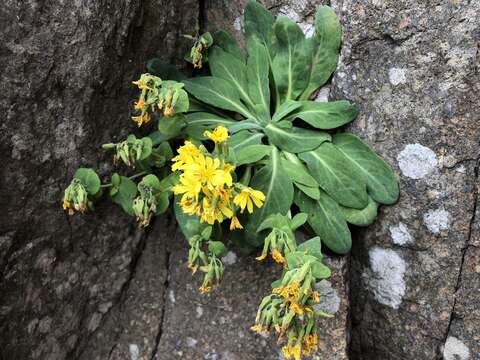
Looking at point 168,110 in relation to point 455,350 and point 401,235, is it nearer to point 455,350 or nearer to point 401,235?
point 401,235

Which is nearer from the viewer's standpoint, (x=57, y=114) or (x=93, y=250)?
(x=57, y=114)

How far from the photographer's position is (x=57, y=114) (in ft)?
6.61

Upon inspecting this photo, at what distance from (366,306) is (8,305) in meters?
1.45

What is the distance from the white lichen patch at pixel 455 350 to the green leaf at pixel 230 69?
1264 millimetres

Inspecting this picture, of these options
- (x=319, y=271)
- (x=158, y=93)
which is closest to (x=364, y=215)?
(x=319, y=271)

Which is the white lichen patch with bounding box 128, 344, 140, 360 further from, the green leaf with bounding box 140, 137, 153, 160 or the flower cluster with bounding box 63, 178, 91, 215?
the green leaf with bounding box 140, 137, 153, 160

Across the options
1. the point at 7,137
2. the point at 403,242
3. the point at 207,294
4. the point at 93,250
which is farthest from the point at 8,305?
the point at 403,242

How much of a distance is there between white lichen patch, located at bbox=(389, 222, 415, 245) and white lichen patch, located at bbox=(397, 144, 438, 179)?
21cm

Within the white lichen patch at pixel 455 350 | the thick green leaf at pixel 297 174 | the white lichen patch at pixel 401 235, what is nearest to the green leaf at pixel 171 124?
the thick green leaf at pixel 297 174

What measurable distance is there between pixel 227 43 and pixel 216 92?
24 cm

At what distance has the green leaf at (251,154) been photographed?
206 centimetres

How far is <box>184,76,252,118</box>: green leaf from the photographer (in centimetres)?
232

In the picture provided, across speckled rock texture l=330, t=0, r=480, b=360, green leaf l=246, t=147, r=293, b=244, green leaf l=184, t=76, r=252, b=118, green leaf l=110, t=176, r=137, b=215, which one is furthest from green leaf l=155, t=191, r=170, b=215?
speckled rock texture l=330, t=0, r=480, b=360

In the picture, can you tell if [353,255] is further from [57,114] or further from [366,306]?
[57,114]
